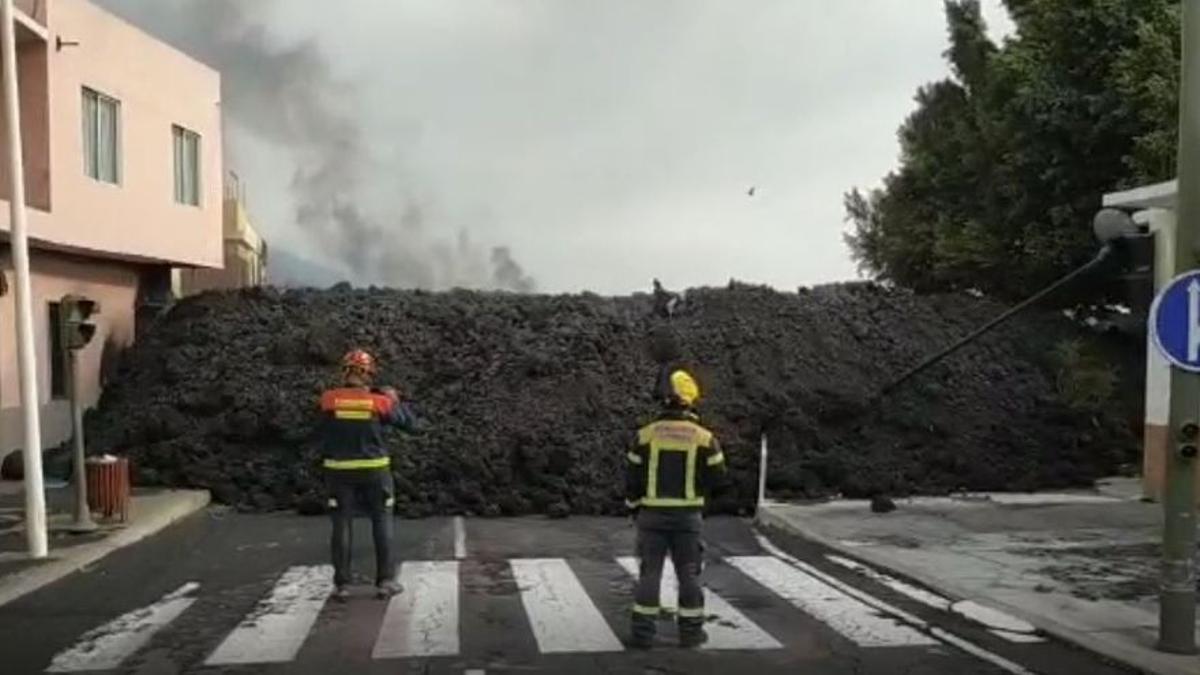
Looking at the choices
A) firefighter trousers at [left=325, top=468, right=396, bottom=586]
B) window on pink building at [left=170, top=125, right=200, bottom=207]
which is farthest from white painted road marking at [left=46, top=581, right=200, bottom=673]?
window on pink building at [left=170, top=125, right=200, bottom=207]

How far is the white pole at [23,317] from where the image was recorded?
1265cm

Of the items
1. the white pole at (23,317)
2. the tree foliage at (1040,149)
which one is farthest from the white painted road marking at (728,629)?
the tree foliage at (1040,149)

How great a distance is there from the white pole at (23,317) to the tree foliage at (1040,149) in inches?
642

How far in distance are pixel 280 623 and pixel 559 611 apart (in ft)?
6.75

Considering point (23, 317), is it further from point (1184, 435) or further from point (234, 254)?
point (234, 254)

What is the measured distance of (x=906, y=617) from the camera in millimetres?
9742

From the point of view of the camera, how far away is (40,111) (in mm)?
19750

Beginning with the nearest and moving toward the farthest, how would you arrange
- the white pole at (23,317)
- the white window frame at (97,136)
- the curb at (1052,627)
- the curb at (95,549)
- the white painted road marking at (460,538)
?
the curb at (1052,627), the curb at (95,549), the white pole at (23,317), the white painted road marking at (460,538), the white window frame at (97,136)

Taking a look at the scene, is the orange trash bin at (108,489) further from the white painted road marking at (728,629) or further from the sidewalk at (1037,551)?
the sidewalk at (1037,551)

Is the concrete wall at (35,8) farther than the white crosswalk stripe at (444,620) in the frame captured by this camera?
Yes

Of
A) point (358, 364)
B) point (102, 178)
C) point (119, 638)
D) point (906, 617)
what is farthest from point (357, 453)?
point (102, 178)

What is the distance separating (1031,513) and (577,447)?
6.88 metres

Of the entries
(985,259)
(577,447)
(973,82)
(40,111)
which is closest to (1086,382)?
(985,259)

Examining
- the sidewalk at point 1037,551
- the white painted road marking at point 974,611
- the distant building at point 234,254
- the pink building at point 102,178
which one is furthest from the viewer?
the distant building at point 234,254
